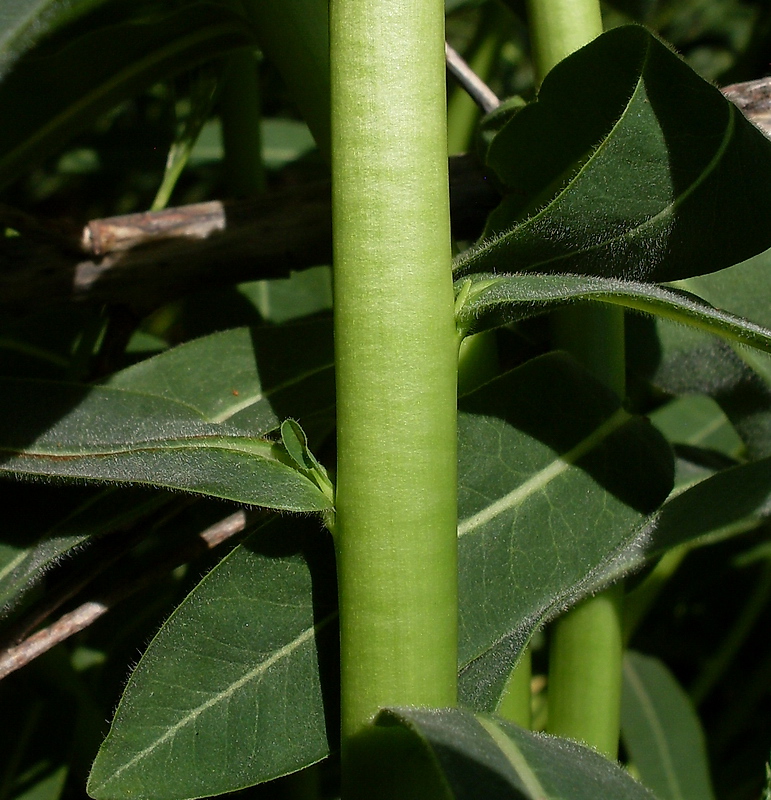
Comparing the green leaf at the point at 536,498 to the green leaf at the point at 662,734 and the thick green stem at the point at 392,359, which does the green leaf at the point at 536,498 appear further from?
the green leaf at the point at 662,734

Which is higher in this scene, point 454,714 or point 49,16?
point 49,16

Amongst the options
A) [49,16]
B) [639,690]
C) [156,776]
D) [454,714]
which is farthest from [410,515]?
[639,690]

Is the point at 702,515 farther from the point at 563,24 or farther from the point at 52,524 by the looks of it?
the point at 52,524

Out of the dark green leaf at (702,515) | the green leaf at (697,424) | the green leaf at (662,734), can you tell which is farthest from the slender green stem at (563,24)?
the green leaf at (662,734)

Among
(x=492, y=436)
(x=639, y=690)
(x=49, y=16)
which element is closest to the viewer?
(x=49, y=16)

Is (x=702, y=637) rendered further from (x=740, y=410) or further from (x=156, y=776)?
(x=156, y=776)

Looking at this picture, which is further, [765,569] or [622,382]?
[765,569]
